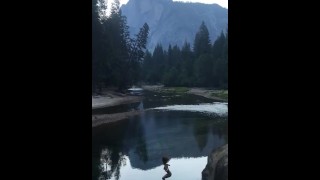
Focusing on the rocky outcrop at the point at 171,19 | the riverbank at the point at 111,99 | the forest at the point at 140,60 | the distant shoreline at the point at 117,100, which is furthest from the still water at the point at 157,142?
the rocky outcrop at the point at 171,19

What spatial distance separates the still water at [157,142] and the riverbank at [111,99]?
2192 mm

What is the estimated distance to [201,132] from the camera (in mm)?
21422

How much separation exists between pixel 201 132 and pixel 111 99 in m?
13.6

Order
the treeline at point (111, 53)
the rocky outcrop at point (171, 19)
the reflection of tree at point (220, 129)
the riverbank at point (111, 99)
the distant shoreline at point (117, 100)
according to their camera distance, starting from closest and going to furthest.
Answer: the reflection of tree at point (220, 129)
the distant shoreline at point (117, 100)
the riverbank at point (111, 99)
the treeline at point (111, 53)
the rocky outcrop at point (171, 19)

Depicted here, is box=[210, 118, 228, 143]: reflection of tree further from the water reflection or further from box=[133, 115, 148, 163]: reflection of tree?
box=[133, 115, 148, 163]: reflection of tree

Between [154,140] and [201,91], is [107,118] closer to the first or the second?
[154,140]

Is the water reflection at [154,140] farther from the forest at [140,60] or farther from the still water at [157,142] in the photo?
the forest at [140,60]

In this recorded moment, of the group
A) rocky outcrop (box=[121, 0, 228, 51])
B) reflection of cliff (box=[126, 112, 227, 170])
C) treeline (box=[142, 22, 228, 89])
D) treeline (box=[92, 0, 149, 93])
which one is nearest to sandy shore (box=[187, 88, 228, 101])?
treeline (box=[142, 22, 228, 89])

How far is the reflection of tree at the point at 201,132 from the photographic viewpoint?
20062 mm

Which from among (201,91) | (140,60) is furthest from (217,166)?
(140,60)

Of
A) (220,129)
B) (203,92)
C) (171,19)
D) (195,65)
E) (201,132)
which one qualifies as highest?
(171,19)

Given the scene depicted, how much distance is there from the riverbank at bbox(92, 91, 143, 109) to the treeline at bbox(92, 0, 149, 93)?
139cm
